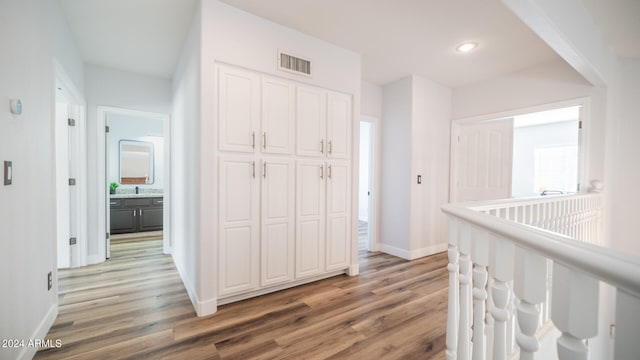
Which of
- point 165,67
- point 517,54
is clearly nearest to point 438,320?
point 517,54

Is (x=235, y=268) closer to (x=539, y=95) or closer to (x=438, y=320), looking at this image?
(x=438, y=320)

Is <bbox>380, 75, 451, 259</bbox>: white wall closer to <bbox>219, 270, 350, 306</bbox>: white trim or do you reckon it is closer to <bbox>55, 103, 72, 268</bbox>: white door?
<bbox>219, 270, 350, 306</bbox>: white trim

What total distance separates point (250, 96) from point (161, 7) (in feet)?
3.51

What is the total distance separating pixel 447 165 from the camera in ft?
14.0

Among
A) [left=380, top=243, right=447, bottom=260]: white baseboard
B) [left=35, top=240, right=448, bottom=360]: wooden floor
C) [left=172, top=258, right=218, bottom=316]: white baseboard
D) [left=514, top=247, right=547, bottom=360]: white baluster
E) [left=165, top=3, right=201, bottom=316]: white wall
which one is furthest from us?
[left=380, top=243, right=447, bottom=260]: white baseboard

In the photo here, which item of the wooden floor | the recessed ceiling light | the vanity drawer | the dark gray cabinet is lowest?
the wooden floor

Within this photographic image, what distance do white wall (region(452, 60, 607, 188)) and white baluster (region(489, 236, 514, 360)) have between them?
129 inches

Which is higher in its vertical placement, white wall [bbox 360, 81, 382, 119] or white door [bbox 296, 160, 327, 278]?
white wall [bbox 360, 81, 382, 119]

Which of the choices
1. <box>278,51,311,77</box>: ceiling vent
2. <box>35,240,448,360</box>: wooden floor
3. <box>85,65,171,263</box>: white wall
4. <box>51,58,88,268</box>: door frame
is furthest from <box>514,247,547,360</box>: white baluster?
<box>85,65,171,263</box>: white wall

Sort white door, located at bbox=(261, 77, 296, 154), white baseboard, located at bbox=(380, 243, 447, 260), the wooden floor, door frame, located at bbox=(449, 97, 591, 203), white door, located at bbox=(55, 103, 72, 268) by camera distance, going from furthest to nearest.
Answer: white baseboard, located at bbox=(380, 243, 447, 260) → white door, located at bbox=(55, 103, 72, 268) → door frame, located at bbox=(449, 97, 591, 203) → white door, located at bbox=(261, 77, 296, 154) → the wooden floor

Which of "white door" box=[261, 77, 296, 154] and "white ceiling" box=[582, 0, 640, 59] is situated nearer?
"white ceiling" box=[582, 0, 640, 59]

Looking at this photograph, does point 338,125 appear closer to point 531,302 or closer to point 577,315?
point 531,302

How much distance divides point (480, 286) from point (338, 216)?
2.03m

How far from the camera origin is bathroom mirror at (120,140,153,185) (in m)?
5.55
